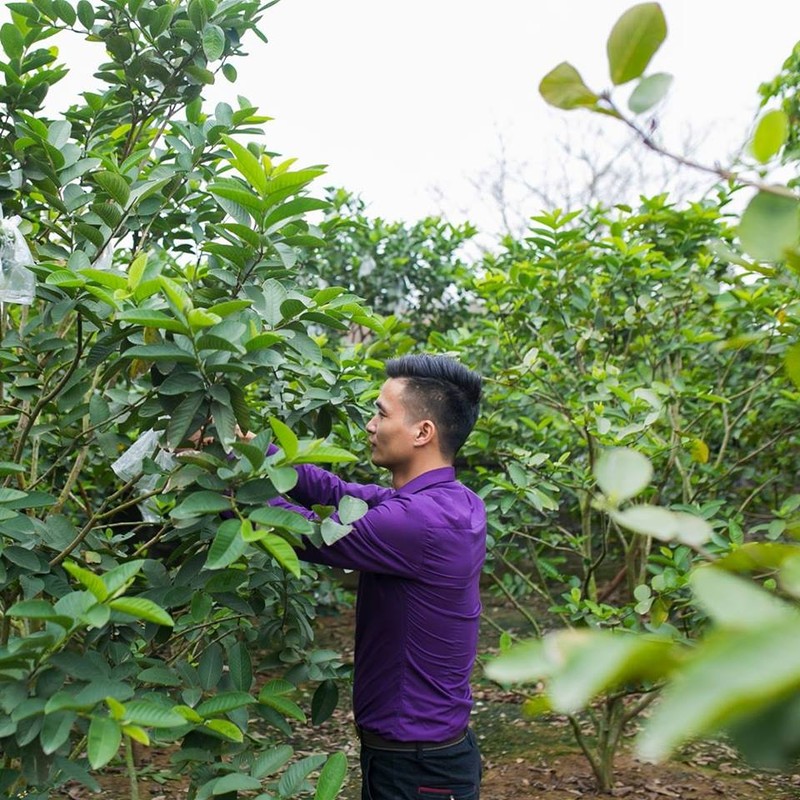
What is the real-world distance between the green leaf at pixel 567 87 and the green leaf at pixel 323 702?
78.8 inches

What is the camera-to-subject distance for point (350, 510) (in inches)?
74.9

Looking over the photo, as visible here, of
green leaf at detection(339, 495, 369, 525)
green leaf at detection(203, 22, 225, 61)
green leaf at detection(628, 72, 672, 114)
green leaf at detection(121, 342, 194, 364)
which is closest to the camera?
green leaf at detection(628, 72, 672, 114)

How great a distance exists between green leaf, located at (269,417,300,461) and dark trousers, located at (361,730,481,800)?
1.15m

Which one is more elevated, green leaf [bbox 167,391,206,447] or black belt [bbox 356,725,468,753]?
green leaf [bbox 167,391,206,447]

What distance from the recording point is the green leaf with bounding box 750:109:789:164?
674 millimetres

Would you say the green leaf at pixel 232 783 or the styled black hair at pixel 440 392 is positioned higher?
the styled black hair at pixel 440 392

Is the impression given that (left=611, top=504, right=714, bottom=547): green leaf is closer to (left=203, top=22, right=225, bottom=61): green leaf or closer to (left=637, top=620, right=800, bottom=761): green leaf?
(left=637, top=620, right=800, bottom=761): green leaf

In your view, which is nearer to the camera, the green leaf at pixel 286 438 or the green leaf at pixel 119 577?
the green leaf at pixel 119 577

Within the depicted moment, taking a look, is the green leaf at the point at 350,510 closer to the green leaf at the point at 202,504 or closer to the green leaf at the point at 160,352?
the green leaf at the point at 202,504

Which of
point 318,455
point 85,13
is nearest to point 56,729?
point 318,455

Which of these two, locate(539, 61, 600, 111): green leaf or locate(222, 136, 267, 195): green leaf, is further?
locate(222, 136, 267, 195): green leaf

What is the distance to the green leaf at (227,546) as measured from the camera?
5.28 feet

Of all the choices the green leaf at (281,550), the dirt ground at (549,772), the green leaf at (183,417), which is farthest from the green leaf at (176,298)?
the dirt ground at (549,772)

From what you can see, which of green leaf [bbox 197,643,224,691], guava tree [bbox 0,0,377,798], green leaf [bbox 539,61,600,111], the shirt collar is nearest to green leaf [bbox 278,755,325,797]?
guava tree [bbox 0,0,377,798]
